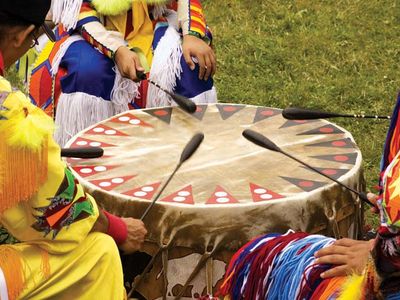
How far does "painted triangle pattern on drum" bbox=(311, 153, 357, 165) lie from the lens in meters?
2.83

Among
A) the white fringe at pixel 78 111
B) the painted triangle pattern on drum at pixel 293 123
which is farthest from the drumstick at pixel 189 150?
the white fringe at pixel 78 111

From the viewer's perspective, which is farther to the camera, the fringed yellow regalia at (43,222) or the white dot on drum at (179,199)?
the white dot on drum at (179,199)

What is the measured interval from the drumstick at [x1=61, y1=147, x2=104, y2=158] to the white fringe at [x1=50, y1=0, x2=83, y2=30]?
41.6 inches

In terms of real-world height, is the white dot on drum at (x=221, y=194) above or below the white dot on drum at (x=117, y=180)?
below

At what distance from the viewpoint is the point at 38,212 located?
2.12 m

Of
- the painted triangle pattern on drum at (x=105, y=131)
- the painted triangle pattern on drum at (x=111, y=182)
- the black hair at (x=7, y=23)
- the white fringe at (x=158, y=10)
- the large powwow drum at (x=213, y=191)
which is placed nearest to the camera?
the black hair at (x=7, y=23)

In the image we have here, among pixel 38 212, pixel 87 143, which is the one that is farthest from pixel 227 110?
pixel 38 212

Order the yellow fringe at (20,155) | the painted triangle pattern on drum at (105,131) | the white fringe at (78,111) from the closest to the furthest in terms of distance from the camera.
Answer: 1. the yellow fringe at (20,155)
2. the painted triangle pattern on drum at (105,131)
3. the white fringe at (78,111)

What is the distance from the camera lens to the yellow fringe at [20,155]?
2051mm

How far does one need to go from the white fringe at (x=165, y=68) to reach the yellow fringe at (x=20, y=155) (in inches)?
61.8

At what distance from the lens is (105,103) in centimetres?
368

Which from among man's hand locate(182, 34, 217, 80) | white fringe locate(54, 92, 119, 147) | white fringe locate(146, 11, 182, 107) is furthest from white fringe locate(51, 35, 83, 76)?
man's hand locate(182, 34, 217, 80)

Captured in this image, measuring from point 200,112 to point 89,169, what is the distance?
0.61 m

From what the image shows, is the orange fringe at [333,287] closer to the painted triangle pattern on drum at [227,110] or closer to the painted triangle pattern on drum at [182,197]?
the painted triangle pattern on drum at [182,197]
